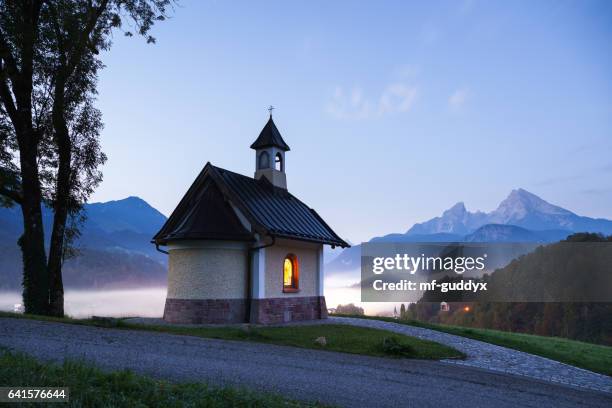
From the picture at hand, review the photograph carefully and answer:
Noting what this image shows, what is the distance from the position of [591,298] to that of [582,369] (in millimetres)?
80148

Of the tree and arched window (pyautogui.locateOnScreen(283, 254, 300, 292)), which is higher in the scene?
the tree

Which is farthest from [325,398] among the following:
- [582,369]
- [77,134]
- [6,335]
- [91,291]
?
[91,291]

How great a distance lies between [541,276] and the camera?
3533 inches

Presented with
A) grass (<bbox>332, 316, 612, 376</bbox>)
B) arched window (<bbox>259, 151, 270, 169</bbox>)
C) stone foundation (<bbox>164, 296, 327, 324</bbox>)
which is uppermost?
arched window (<bbox>259, 151, 270, 169</bbox>)

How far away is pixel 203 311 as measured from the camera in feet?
61.0

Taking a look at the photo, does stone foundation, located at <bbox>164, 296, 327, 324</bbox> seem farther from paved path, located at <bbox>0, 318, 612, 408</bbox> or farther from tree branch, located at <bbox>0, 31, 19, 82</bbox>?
tree branch, located at <bbox>0, 31, 19, 82</bbox>

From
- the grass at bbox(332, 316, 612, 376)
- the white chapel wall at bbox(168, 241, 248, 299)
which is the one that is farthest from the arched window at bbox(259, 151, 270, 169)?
the grass at bbox(332, 316, 612, 376)

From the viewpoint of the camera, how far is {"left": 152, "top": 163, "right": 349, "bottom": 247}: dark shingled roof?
19.0 metres

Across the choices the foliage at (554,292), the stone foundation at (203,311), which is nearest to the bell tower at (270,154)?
the stone foundation at (203,311)

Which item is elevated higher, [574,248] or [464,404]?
[574,248]

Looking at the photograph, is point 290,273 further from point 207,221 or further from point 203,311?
point 207,221

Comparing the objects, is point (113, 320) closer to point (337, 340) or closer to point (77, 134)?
point (337, 340)

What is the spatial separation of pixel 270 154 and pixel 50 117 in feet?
→ 33.7

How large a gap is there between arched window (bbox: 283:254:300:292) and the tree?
9.44 m
